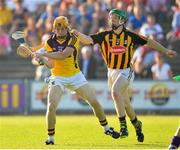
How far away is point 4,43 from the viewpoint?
26.1 m

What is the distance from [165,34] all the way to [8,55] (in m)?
5.22

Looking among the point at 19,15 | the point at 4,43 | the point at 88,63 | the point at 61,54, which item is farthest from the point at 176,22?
the point at 61,54

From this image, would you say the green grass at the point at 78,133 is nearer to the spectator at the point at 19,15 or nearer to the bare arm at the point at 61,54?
the bare arm at the point at 61,54

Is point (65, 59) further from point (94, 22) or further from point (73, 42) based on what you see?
point (94, 22)

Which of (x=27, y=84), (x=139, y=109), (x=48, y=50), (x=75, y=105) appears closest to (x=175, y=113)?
(x=139, y=109)

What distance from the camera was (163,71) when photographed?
79.4 ft

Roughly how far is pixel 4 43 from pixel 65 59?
38.1ft

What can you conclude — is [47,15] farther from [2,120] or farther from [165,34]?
[2,120]

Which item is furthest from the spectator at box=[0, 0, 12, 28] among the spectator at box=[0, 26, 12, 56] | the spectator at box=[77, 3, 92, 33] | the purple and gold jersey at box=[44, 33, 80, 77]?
the purple and gold jersey at box=[44, 33, 80, 77]

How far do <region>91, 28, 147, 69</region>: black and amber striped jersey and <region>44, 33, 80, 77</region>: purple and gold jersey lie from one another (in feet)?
2.47

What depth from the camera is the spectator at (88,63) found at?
80.6 ft

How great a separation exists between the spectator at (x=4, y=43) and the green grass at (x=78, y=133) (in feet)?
11.9

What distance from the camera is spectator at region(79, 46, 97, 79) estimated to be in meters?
24.6

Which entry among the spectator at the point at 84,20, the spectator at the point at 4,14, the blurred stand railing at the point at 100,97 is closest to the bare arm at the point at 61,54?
the blurred stand railing at the point at 100,97
